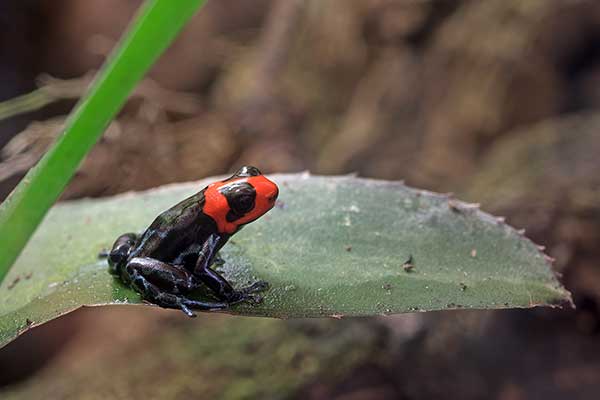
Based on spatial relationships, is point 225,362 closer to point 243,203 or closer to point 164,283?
point 164,283

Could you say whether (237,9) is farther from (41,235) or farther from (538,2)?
(41,235)

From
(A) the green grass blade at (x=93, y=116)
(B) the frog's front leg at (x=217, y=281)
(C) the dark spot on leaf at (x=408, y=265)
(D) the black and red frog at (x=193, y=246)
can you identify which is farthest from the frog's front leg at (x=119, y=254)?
(C) the dark spot on leaf at (x=408, y=265)

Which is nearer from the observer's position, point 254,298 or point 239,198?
point 254,298

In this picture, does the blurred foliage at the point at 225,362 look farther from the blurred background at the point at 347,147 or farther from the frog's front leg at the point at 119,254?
the frog's front leg at the point at 119,254

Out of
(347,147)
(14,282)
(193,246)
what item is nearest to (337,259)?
(193,246)

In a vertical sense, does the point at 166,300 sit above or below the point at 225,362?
above

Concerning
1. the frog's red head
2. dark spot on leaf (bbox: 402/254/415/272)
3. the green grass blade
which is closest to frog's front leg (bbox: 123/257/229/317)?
the frog's red head
